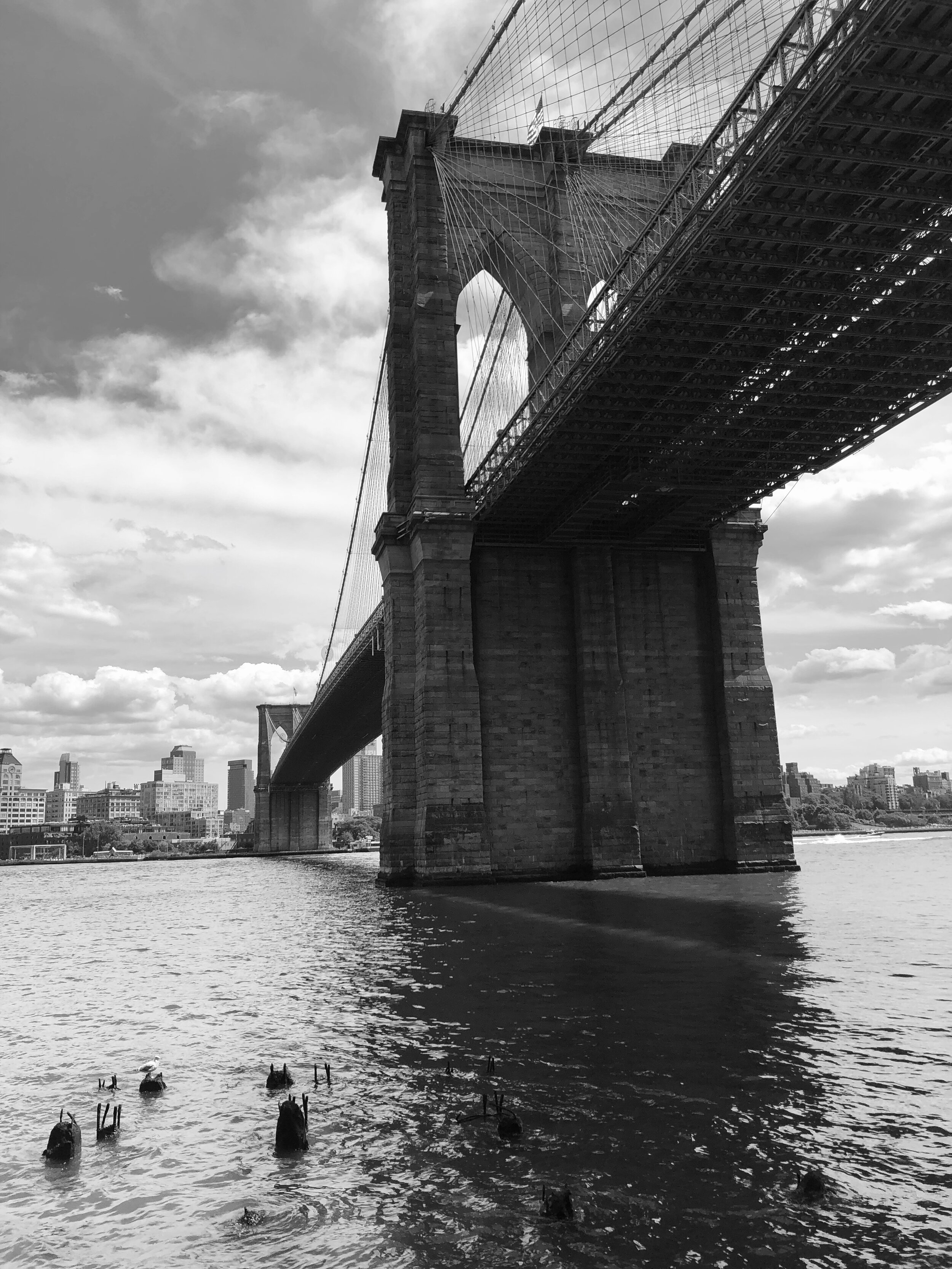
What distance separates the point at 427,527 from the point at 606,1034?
1153 inches

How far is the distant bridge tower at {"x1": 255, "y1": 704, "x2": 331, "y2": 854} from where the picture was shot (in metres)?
125

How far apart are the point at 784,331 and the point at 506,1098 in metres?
23.4

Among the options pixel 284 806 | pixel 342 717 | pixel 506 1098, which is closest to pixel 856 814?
pixel 284 806

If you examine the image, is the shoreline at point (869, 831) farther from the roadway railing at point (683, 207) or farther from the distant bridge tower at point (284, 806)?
the roadway railing at point (683, 207)

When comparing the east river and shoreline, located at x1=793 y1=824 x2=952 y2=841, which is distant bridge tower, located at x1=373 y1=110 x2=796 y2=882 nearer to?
the east river

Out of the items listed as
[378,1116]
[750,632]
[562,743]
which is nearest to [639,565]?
[750,632]

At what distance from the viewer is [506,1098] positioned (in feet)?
30.0

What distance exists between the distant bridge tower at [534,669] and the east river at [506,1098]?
649 inches

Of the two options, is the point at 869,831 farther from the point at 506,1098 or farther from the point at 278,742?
the point at 506,1098

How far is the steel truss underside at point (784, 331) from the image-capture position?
18.8 metres

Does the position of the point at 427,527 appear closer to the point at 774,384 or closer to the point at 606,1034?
the point at 774,384

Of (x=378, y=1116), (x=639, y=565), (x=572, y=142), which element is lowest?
(x=378, y=1116)

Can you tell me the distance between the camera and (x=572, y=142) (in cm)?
4441

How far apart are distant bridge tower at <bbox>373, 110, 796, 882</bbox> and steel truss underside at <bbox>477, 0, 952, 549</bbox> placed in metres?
1.99
